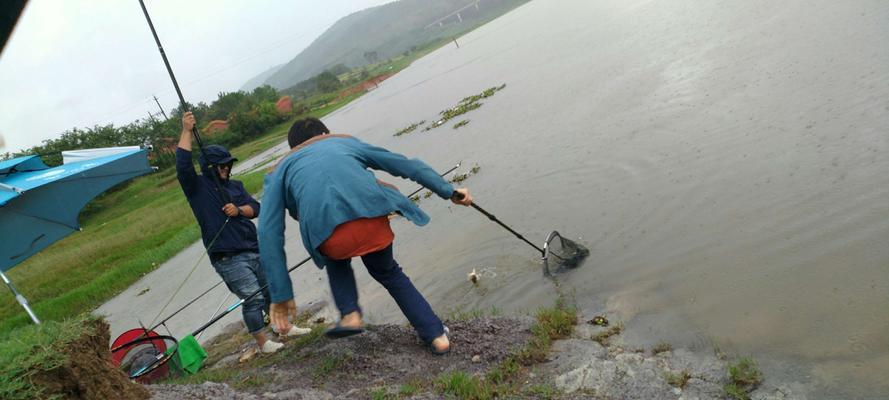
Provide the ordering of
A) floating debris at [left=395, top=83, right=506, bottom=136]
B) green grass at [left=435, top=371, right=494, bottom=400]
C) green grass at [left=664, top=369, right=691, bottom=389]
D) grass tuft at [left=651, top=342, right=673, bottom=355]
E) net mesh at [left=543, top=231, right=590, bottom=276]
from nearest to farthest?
green grass at [left=664, top=369, right=691, bottom=389]
green grass at [left=435, top=371, right=494, bottom=400]
grass tuft at [left=651, top=342, right=673, bottom=355]
net mesh at [left=543, top=231, right=590, bottom=276]
floating debris at [left=395, top=83, right=506, bottom=136]

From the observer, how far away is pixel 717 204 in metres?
6.28

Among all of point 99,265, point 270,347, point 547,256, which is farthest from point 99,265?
point 547,256

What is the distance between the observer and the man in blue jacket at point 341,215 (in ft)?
12.6

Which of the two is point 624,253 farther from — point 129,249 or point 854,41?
point 129,249

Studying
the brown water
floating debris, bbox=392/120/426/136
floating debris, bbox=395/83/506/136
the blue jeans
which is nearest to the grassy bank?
the blue jeans

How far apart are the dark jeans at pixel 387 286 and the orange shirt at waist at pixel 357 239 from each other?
0.20m

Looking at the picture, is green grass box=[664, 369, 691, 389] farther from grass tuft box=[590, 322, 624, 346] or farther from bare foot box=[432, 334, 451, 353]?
bare foot box=[432, 334, 451, 353]

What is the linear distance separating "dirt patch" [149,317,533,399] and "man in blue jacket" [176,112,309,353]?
0.83 m

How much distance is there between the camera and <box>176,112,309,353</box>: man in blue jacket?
18.2 feet

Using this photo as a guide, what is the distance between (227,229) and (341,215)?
234 centimetres

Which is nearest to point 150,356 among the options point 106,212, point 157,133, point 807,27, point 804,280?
point 804,280

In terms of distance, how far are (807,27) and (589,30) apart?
15.8m

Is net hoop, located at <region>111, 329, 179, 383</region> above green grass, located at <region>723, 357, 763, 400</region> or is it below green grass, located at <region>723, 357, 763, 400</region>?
above

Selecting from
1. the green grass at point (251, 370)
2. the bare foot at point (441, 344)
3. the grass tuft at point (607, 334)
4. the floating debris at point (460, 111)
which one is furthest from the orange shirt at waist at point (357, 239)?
the floating debris at point (460, 111)
